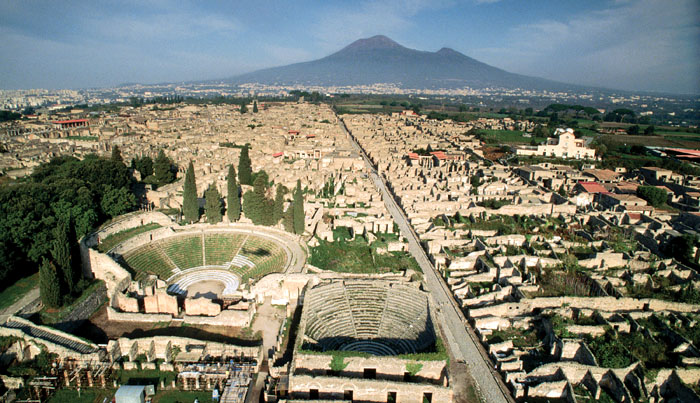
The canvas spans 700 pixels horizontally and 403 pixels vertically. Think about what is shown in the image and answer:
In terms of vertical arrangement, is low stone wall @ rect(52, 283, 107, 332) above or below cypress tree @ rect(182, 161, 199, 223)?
below

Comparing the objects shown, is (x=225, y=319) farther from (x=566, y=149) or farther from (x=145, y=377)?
(x=566, y=149)

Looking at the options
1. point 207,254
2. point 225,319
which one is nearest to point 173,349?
point 225,319

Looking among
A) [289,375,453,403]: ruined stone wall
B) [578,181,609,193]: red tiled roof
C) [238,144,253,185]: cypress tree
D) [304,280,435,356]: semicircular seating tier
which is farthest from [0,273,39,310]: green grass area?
[578,181,609,193]: red tiled roof

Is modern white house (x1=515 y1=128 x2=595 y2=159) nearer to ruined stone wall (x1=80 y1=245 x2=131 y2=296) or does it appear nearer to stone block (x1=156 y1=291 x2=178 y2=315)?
stone block (x1=156 y1=291 x2=178 y2=315)

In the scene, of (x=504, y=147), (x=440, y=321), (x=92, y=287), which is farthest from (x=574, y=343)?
(x=504, y=147)

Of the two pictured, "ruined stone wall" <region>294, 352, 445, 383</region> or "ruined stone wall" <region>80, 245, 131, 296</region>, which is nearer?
"ruined stone wall" <region>294, 352, 445, 383</region>

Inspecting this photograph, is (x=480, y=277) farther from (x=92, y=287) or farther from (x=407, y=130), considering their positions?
(x=407, y=130)

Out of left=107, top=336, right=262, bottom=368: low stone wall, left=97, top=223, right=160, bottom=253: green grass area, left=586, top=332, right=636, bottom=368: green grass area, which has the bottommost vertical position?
left=107, top=336, right=262, bottom=368: low stone wall

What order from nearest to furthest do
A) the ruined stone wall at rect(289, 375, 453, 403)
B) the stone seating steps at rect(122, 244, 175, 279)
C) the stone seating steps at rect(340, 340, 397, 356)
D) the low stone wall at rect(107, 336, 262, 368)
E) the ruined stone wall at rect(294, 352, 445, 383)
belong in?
the ruined stone wall at rect(289, 375, 453, 403) < the ruined stone wall at rect(294, 352, 445, 383) < the low stone wall at rect(107, 336, 262, 368) < the stone seating steps at rect(340, 340, 397, 356) < the stone seating steps at rect(122, 244, 175, 279)
